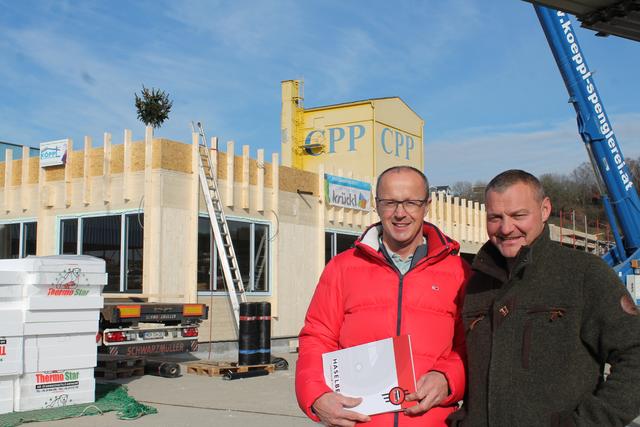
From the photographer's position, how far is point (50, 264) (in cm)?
880

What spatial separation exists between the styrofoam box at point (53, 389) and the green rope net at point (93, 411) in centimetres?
12

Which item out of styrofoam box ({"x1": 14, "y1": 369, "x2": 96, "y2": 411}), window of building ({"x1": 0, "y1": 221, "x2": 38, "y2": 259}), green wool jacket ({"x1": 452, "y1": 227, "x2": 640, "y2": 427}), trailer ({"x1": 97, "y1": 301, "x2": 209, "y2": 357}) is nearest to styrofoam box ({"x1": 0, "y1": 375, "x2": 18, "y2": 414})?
styrofoam box ({"x1": 14, "y1": 369, "x2": 96, "y2": 411})

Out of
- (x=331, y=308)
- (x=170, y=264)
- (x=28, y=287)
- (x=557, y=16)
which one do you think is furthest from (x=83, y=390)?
(x=557, y=16)

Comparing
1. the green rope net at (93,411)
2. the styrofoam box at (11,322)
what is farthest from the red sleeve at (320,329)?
the styrofoam box at (11,322)

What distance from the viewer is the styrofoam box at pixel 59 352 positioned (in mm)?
8531

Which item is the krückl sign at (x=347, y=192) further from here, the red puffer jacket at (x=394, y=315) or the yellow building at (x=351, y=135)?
the red puffer jacket at (x=394, y=315)

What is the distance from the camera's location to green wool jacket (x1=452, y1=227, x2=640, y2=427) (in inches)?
94.9

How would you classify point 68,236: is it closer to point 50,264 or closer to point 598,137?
point 50,264

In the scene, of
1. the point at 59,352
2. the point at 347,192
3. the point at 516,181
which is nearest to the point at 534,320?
the point at 516,181

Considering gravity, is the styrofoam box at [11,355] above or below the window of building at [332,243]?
below

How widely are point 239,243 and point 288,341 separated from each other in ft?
9.28

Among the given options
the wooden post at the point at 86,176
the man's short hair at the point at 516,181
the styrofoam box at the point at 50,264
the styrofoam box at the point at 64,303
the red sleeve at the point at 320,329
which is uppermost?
the wooden post at the point at 86,176

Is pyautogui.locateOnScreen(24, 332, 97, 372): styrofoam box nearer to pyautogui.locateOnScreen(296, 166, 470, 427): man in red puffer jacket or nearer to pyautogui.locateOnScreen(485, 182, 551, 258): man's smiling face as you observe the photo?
pyautogui.locateOnScreen(296, 166, 470, 427): man in red puffer jacket

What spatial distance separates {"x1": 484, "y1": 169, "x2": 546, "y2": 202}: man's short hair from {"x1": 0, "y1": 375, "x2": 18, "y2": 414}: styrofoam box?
290 inches
